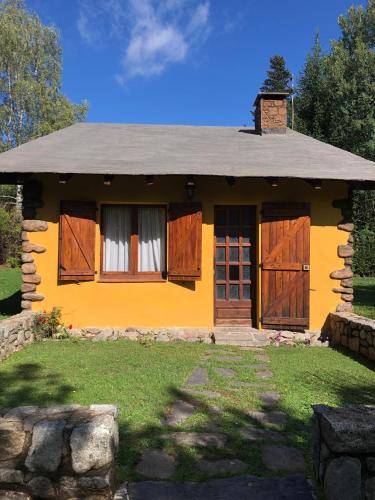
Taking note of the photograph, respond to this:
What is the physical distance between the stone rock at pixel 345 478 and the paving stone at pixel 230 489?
25 centimetres

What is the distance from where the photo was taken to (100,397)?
3.88 metres

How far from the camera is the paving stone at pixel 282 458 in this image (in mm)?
2674

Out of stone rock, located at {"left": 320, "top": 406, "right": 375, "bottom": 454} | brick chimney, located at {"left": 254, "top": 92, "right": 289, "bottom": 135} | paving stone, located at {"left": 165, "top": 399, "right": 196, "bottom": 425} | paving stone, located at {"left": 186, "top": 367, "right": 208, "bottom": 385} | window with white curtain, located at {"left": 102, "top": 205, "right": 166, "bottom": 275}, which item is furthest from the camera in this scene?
brick chimney, located at {"left": 254, "top": 92, "right": 289, "bottom": 135}

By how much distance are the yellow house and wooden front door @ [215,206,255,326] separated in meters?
0.02

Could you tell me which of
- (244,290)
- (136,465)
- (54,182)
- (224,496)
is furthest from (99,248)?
(224,496)

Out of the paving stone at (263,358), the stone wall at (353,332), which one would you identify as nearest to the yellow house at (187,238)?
the stone wall at (353,332)

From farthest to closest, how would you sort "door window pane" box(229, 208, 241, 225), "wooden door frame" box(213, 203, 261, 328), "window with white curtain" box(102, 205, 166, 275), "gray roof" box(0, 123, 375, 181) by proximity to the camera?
"door window pane" box(229, 208, 241, 225) < "window with white curtain" box(102, 205, 166, 275) < "wooden door frame" box(213, 203, 261, 328) < "gray roof" box(0, 123, 375, 181)

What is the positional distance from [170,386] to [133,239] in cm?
365

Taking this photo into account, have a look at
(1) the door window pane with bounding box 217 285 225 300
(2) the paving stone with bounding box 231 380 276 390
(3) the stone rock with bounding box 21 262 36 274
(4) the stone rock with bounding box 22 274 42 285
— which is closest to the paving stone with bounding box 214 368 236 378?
(2) the paving stone with bounding box 231 380 276 390

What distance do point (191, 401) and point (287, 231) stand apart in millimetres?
4106

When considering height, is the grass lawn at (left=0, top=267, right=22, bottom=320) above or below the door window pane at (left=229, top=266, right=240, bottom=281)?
below

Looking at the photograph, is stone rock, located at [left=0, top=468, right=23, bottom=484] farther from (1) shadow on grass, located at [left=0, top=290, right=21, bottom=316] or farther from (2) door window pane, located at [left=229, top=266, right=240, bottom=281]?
(1) shadow on grass, located at [left=0, top=290, right=21, bottom=316]

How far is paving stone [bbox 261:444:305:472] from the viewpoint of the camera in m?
2.67

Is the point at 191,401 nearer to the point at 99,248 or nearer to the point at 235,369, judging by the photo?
the point at 235,369
